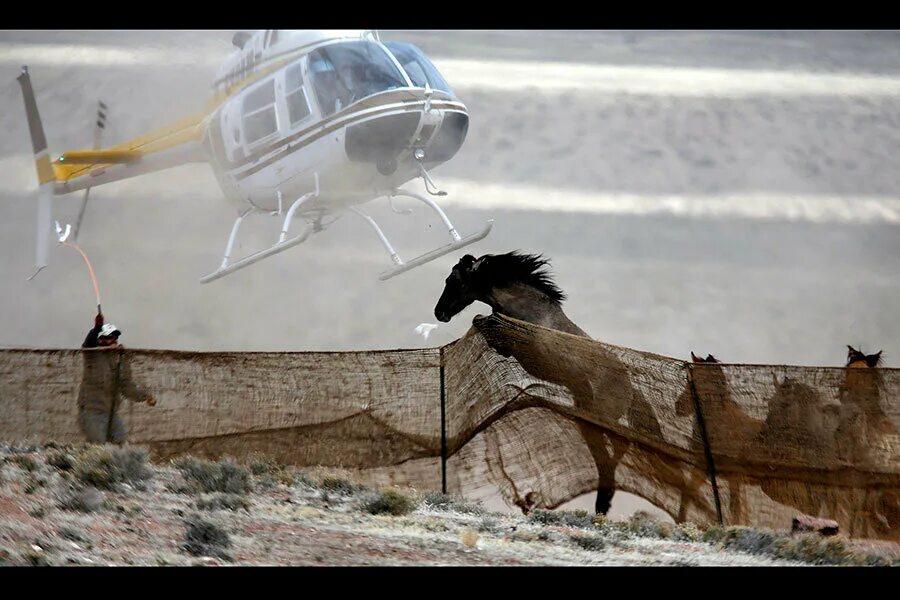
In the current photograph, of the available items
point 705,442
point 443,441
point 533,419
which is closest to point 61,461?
point 443,441

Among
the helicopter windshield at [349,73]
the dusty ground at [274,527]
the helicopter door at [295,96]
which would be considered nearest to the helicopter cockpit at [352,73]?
the helicopter windshield at [349,73]

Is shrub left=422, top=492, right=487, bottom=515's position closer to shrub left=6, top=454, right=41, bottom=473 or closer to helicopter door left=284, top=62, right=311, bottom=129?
shrub left=6, top=454, right=41, bottom=473

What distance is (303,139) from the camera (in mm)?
8758

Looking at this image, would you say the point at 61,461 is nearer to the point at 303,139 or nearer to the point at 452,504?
the point at 452,504

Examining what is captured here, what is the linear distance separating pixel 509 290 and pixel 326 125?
2114 mm

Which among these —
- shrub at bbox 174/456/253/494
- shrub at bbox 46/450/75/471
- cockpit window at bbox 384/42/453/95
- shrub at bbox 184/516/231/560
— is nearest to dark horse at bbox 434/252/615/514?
cockpit window at bbox 384/42/453/95

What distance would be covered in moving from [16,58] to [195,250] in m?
2.33

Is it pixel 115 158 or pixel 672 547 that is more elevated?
pixel 115 158

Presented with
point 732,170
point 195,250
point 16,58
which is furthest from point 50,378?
point 732,170

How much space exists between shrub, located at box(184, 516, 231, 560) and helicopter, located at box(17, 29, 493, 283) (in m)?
3.78

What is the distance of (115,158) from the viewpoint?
907cm

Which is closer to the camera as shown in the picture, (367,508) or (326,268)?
(367,508)

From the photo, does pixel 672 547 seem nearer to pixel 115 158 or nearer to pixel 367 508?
pixel 367 508
